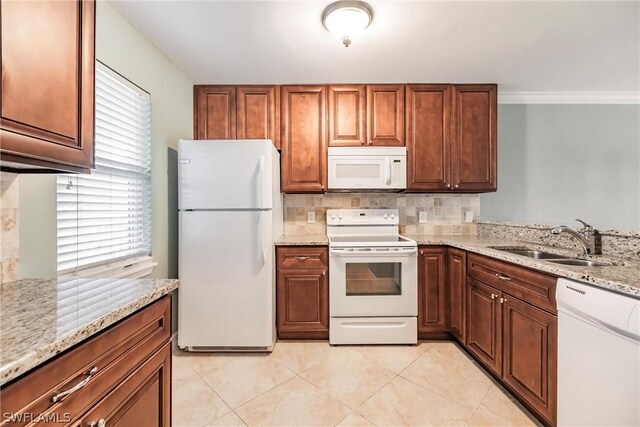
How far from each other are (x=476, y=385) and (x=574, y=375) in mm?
715

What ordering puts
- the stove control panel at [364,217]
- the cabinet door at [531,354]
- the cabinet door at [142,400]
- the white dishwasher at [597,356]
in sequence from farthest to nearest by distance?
1. the stove control panel at [364,217]
2. the cabinet door at [531,354]
3. the white dishwasher at [597,356]
4. the cabinet door at [142,400]

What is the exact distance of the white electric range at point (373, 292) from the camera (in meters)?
2.30

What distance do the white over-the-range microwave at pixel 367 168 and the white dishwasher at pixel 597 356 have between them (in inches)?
59.9

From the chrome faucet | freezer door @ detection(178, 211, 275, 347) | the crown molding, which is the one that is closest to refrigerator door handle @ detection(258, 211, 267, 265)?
Result: freezer door @ detection(178, 211, 275, 347)

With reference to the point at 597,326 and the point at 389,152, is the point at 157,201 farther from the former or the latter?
the point at 597,326

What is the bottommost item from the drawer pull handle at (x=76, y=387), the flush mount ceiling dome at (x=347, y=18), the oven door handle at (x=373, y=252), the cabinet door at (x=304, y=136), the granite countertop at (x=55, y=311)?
the drawer pull handle at (x=76, y=387)

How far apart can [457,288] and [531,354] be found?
2.63 ft

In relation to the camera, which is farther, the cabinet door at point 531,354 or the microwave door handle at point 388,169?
the microwave door handle at point 388,169

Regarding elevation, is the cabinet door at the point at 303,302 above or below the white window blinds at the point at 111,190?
below

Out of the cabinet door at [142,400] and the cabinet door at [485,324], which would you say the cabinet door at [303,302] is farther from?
the cabinet door at [142,400]

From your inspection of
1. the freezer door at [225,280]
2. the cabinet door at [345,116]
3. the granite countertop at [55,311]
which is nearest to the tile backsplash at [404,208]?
the cabinet door at [345,116]

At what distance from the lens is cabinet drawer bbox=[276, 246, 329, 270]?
237 cm

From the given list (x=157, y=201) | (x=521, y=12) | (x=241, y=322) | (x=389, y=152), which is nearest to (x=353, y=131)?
(x=389, y=152)

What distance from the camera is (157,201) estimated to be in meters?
2.05
